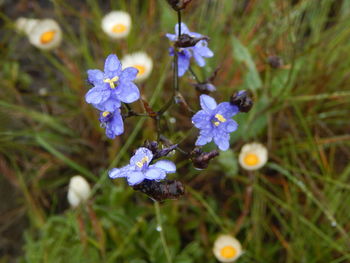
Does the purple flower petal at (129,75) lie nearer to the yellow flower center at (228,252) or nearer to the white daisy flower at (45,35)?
the yellow flower center at (228,252)

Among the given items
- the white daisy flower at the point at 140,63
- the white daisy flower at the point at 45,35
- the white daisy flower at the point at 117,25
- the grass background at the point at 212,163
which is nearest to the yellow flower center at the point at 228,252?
the grass background at the point at 212,163

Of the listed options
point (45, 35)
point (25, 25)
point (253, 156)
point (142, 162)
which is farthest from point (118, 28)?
point (142, 162)

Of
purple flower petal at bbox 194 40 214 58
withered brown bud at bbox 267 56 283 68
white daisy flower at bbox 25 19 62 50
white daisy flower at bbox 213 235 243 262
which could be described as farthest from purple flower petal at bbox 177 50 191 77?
white daisy flower at bbox 25 19 62 50

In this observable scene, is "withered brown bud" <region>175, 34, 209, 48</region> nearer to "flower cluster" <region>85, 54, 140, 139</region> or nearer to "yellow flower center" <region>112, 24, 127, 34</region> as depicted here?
"flower cluster" <region>85, 54, 140, 139</region>

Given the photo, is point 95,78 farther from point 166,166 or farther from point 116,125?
point 166,166

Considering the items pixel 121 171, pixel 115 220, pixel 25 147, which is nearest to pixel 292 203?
pixel 115 220

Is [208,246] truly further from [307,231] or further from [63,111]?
[63,111]
